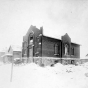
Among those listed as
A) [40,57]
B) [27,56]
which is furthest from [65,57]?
[27,56]

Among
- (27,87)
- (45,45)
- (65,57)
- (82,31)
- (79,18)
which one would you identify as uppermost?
(79,18)

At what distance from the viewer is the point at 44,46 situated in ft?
54.5

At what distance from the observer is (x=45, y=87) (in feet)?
23.8

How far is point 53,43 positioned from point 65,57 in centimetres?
397

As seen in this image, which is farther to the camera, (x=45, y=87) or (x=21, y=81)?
(x=21, y=81)

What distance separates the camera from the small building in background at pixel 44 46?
16609 millimetres

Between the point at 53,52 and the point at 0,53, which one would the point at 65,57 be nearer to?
the point at 53,52

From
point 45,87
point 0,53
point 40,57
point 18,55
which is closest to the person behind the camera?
point 45,87

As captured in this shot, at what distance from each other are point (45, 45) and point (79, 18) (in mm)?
7510

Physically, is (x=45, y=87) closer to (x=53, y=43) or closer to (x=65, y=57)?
(x=53, y=43)

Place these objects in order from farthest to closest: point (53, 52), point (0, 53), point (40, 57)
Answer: point (0, 53) < point (53, 52) < point (40, 57)

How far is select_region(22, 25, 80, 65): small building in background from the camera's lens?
16609mm

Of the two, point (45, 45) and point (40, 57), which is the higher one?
point (45, 45)

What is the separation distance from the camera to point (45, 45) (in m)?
16.8
